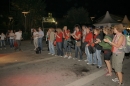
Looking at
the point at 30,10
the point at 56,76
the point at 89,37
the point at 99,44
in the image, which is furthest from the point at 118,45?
the point at 30,10

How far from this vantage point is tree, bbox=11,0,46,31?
30.6 metres

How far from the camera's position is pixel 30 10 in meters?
31.2

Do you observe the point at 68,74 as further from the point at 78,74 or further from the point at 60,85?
the point at 60,85

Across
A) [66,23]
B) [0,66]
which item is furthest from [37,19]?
[0,66]

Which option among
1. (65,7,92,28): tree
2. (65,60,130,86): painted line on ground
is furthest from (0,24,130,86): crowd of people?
(65,7,92,28): tree

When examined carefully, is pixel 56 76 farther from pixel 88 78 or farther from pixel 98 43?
pixel 98 43

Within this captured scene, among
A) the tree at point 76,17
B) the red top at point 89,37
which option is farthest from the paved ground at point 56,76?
the tree at point 76,17

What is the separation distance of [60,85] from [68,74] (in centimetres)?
141

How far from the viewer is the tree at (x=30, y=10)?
30.6 m

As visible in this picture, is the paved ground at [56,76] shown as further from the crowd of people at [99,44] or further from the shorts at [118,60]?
the shorts at [118,60]

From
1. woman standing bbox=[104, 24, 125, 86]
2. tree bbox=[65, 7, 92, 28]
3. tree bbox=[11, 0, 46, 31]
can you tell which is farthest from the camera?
tree bbox=[65, 7, 92, 28]

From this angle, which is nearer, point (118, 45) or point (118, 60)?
point (118, 45)

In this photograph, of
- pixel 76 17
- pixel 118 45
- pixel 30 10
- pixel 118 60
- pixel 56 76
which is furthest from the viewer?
pixel 76 17

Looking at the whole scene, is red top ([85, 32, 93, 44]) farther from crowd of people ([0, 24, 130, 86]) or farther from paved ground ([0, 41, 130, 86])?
paved ground ([0, 41, 130, 86])
